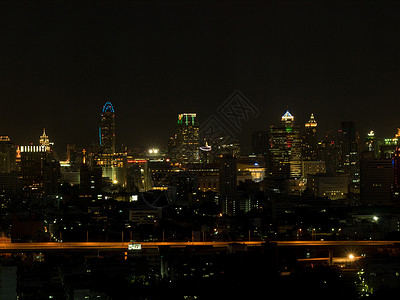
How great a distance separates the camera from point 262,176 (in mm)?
37469

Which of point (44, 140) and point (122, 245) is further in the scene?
point (44, 140)

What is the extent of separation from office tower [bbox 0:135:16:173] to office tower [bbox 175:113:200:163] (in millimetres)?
→ 7072

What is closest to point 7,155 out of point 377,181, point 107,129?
point 107,129

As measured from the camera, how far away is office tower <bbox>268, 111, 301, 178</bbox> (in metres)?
36.5

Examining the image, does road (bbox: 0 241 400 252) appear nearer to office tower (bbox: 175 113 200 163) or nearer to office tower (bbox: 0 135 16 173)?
office tower (bbox: 175 113 200 163)

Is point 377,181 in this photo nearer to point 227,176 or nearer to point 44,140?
point 227,176

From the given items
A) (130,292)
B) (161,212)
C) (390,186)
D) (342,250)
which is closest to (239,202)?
(161,212)

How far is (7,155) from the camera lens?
37.0m

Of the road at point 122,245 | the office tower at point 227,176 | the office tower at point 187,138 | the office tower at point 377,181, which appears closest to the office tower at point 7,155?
the office tower at point 187,138

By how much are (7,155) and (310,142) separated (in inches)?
519

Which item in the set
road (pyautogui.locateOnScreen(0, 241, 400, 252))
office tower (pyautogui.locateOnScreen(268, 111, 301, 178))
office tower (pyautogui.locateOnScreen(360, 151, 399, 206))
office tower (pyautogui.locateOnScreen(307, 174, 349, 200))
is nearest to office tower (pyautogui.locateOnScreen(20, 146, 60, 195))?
office tower (pyautogui.locateOnScreen(268, 111, 301, 178))

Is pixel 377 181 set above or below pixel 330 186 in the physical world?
above

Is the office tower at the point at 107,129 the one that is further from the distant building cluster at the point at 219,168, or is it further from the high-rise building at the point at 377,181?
the high-rise building at the point at 377,181

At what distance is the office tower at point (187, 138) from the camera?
3689cm
